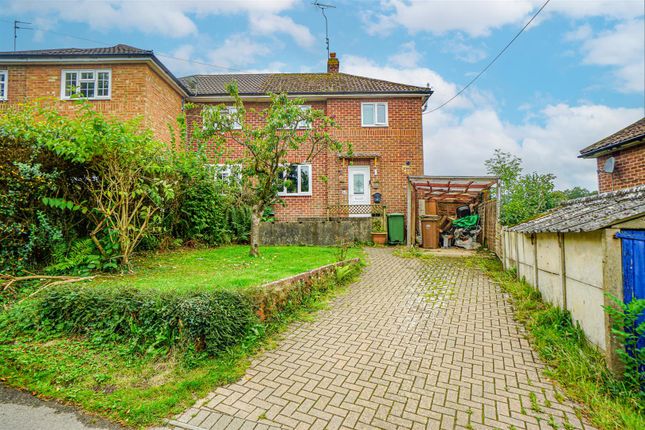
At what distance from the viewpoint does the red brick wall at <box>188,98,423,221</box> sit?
14867mm

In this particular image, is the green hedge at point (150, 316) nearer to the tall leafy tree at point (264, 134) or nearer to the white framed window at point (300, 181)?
the tall leafy tree at point (264, 134)

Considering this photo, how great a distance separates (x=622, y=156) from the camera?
32.6ft

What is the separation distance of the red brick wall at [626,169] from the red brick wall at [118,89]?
1649 centimetres

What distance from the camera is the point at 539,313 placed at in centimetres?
466

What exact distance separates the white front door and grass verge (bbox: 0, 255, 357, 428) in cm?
1151

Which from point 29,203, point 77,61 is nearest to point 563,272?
point 29,203

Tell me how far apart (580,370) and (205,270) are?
5961 mm

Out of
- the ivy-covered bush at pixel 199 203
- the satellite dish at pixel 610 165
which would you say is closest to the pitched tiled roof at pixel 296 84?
the ivy-covered bush at pixel 199 203

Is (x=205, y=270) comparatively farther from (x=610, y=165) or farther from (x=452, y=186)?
(x=610, y=165)

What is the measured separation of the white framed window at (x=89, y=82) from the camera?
12978 millimetres

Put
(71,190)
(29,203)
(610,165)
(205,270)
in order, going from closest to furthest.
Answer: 1. (29,203)
2. (71,190)
3. (205,270)
4. (610,165)

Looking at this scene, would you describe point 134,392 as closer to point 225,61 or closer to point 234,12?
point 234,12

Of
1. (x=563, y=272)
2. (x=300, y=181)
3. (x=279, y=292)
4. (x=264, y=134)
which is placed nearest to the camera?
(x=563, y=272)

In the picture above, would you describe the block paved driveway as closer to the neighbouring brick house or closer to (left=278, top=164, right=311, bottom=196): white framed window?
the neighbouring brick house
